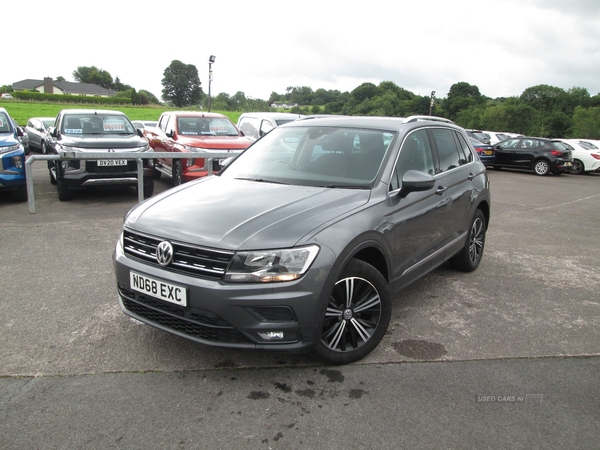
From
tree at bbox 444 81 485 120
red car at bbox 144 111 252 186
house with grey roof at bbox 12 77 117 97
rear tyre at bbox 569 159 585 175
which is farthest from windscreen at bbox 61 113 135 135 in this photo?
house with grey roof at bbox 12 77 117 97

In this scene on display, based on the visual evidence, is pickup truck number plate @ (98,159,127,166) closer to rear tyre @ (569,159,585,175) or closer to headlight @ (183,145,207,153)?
headlight @ (183,145,207,153)

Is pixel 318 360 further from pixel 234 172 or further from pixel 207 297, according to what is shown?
pixel 234 172

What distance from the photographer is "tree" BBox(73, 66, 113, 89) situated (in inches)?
5581

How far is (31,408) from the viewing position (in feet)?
9.37

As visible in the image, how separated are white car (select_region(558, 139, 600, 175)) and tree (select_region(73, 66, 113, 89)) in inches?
5626

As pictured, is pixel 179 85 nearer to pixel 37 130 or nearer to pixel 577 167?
pixel 37 130

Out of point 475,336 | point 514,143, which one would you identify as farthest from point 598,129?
point 475,336

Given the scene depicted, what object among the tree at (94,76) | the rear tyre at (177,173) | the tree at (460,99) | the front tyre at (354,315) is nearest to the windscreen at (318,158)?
the front tyre at (354,315)

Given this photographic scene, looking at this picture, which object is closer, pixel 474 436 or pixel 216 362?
pixel 474 436

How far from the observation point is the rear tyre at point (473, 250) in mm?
5551

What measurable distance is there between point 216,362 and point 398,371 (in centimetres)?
126

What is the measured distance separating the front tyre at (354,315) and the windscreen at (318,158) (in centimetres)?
80

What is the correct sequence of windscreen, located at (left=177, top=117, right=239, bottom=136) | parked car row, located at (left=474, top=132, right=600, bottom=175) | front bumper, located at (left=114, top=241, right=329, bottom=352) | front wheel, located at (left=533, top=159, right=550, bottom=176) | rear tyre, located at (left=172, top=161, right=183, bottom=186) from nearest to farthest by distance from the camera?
front bumper, located at (left=114, top=241, right=329, bottom=352), rear tyre, located at (left=172, top=161, right=183, bottom=186), windscreen, located at (left=177, top=117, right=239, bottom=136), parked car row, located at (left=474, top=132, right=600, bottom=175), front wheel, located at (left=533, top=159, right=550, bottom=176)

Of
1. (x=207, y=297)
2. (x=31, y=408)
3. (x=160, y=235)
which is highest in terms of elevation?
(x=160, y=235)
